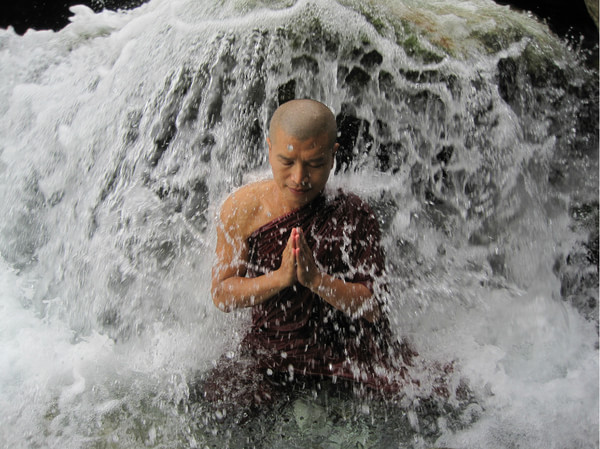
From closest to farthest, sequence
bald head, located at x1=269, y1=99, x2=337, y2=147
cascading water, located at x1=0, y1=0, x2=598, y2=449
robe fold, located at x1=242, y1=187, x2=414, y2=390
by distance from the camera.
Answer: bald head, located at x1=269, y1=99, x2=337, y2=147 → robe fold, located at x1=242, y1=187, x2=414, y2=390 → cascading water, located at x1=0, y1=0, x2=598, y2=449

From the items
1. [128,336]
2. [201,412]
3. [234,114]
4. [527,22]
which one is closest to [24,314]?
[128,336]

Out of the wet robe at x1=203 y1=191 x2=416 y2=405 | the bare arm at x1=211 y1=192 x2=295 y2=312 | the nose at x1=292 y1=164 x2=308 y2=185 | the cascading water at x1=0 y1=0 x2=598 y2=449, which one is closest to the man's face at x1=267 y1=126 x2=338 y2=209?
the nose at x1=292 y1=164 x2=308 y2=185

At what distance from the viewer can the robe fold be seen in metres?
2.17

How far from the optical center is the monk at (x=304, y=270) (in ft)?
6.46

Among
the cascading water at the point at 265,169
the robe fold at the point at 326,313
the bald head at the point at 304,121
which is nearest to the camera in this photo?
the bald head at the point at 304,121

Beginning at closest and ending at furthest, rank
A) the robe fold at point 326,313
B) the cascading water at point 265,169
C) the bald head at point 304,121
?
the bald head at point 304,121 < the robe fold at point 326,313 < the cascading water at point 265,169

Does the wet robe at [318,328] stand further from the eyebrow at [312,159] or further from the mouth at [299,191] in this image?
the eyebrow at [312,159]

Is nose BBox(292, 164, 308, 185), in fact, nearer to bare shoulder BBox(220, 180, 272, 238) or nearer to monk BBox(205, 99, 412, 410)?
monk BBox(205, 99, 412, 410)

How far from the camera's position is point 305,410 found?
2.46m

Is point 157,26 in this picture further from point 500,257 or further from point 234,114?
point 500,257

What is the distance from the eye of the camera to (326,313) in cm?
236

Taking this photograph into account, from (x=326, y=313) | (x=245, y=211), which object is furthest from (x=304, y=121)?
(x=326, y=313)

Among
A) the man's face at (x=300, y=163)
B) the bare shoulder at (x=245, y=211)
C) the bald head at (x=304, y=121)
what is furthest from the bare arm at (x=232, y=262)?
the bald head at (x=304, y=121)

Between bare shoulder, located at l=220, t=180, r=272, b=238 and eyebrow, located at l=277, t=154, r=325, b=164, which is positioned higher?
eyebrow, located at l=277, t=154, r=325, b=164
